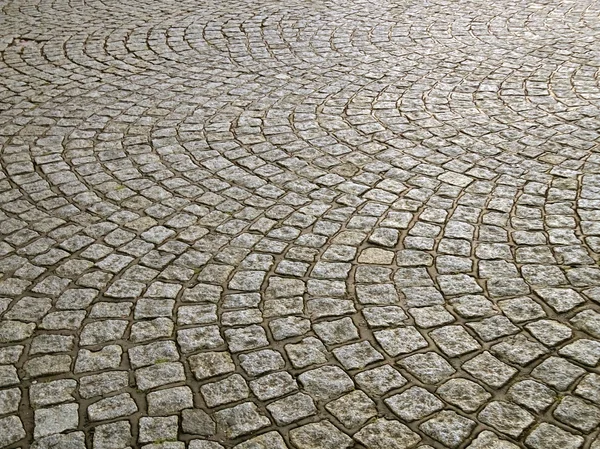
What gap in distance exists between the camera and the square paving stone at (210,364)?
11.8 feet

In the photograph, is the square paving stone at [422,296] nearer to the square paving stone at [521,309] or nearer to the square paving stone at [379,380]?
the square paving stone at [521,309]

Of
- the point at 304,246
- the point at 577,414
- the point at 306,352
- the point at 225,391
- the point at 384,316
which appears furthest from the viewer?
the point at 304,246

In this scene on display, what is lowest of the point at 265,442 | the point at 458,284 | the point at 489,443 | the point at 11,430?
the point at 11,430

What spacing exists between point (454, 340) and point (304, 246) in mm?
1262

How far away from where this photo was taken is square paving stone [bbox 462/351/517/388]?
137 inches

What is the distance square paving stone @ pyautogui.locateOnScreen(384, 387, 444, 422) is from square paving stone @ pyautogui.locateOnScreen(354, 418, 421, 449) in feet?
0.23

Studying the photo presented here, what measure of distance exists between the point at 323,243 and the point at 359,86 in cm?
294

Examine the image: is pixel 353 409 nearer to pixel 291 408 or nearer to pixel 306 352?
pixel 291 408

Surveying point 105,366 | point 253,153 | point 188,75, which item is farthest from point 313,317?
point 188,75

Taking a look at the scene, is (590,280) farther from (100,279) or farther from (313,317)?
(100,279)

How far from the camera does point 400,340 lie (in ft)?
12.4

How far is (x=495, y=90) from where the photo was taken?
6852 millimetres

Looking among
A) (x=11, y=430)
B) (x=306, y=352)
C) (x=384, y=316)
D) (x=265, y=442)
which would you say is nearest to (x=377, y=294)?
(x=384, y=316)

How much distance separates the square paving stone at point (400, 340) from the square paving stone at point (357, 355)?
72 mm
